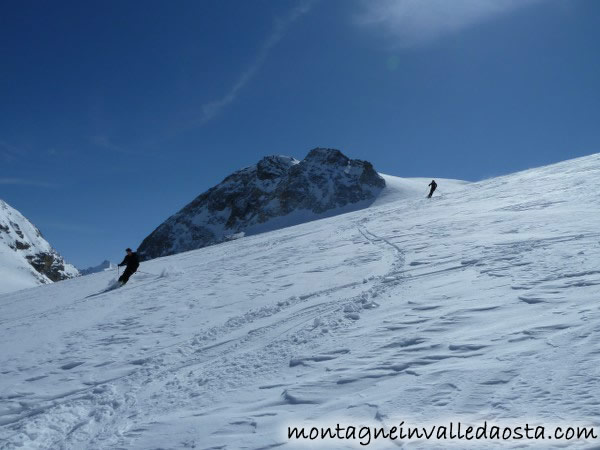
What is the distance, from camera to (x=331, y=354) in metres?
5.04

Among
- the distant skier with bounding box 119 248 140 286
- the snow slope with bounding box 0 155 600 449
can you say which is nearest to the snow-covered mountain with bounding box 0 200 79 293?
the distant skier with bounding box 119 248 140 286

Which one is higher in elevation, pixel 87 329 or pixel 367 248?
pixel 367 248

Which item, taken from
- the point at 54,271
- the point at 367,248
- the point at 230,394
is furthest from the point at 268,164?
the point at 230,394

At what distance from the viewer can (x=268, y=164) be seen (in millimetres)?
139500

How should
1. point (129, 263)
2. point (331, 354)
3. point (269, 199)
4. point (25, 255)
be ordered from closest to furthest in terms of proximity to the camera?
point (331, 354) → point (129, 263) → point (269, 199) → point (25, 255)

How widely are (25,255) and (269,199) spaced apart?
77.7 m

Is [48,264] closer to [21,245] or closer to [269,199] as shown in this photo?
[21,245]

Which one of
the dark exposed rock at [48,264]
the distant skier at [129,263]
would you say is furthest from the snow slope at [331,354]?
the dark exposed rock at [48,264]

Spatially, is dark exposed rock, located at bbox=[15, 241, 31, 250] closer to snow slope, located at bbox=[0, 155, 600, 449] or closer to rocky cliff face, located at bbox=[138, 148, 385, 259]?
rocky cliff face, located at bbox=[138, 148, 385, 259]

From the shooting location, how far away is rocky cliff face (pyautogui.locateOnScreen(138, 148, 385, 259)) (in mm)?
105438

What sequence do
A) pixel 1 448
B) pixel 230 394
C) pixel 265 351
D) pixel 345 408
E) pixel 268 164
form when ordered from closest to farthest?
pixel 345 408
pixel 1 448
pixel 230 394
pixel 265 351
pixel 268 164

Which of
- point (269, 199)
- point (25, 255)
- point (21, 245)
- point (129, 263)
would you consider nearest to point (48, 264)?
point (25, 255)

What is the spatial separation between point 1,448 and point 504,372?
5.21 m

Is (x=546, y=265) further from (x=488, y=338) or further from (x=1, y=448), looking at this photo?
(x=1, y=448)
